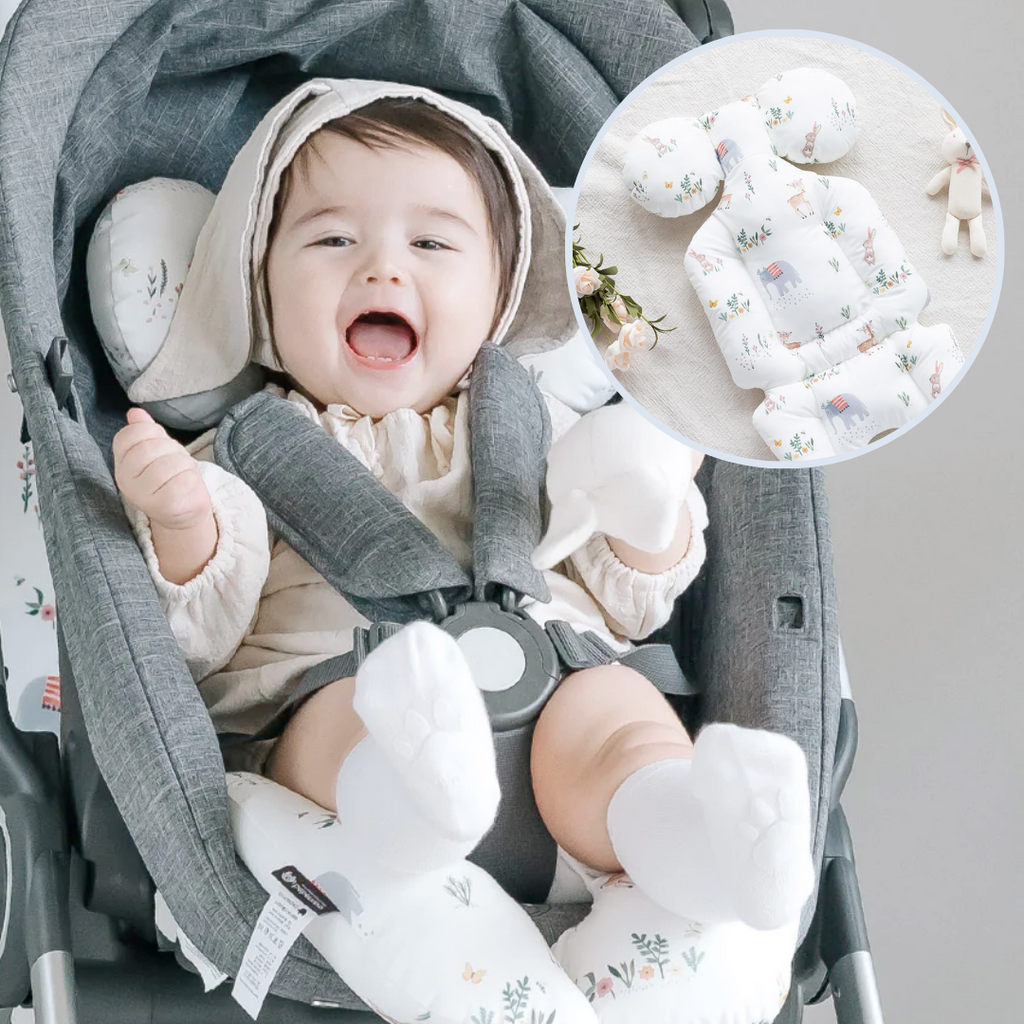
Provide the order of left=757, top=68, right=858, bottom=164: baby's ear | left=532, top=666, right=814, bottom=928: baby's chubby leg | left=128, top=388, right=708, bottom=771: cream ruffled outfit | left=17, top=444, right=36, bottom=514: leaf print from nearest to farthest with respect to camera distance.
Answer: left=532, top=666, right=814, bottom=928: baby's chubby leg, left=757, top=68, right=858, bottom=164: baby's ear, left=128, top=388, right=708, bottom=771: cream ruffled outfit, left=17, top=444, right=36, bottom=514: leaf print

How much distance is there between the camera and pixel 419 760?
0.79 m

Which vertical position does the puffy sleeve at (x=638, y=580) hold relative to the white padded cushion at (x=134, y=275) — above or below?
below

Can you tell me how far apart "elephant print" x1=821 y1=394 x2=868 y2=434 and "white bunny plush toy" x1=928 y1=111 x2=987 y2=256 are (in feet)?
0.35

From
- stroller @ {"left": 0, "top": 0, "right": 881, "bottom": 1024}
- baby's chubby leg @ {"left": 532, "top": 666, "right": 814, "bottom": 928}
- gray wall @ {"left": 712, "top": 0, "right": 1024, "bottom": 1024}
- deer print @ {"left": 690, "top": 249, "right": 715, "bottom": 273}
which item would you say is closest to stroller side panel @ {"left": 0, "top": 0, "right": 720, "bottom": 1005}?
stroller @ {"left": 0, "top": 0, "right": 881, "bottom": 1024}

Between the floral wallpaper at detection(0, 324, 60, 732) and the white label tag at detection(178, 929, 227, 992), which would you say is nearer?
the white label tag at detection(178, 929, 227, 992)

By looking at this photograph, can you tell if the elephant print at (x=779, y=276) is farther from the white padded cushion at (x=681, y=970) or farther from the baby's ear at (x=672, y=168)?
the white padded cushion at (x=681, y=970)

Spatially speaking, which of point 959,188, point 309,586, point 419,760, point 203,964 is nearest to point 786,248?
point 959,188

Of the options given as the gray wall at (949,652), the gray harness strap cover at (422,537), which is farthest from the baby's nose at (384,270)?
the gray wall at (949,652)

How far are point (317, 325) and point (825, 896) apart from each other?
649mm

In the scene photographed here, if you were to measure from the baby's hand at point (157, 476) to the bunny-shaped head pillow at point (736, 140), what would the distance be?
0.38m

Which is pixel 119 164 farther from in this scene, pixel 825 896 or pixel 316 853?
pixel 825 896

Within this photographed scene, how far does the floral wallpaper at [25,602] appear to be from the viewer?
4.73 feet

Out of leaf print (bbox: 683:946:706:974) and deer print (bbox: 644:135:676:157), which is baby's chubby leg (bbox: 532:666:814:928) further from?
deer print (bbox: 644:135:676:157)

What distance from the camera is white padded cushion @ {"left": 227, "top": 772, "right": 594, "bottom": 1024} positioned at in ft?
2.72
